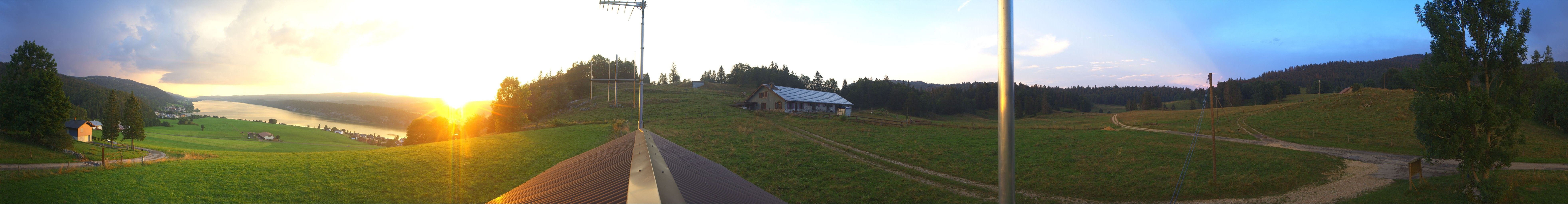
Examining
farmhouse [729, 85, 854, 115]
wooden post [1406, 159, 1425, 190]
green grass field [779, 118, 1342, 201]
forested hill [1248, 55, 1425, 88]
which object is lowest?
green grass field [779, 118, 1342, 201]

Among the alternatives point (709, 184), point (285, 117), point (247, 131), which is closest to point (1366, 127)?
point (709, 184)

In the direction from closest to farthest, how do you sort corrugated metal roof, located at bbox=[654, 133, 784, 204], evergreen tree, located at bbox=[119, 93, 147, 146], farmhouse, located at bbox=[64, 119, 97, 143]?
1. corrugated metal roof, located at bbox=[654, 133, 784, 204]
2. evergreen tree, located at bbox=[119, 93, 147, 146]
3. farmhouse, located at bbox=[64, 119, 97, 143]

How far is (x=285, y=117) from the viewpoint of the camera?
9612 cm

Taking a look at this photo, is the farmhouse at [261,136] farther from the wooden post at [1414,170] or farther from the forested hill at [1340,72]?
the forested hill at [1340,72]

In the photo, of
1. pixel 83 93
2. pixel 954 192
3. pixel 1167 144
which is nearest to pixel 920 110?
pixel 1167 144

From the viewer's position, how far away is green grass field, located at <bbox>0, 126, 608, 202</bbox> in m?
11.7

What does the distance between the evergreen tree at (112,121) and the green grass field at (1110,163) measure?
38.0 metres

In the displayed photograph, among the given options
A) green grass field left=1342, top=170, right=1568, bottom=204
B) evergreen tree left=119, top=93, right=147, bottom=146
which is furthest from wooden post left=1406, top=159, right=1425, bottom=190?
evergreen tree left=119, top=93, right=147, bottom=146

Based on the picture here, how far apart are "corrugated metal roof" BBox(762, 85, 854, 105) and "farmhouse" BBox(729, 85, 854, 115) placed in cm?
5

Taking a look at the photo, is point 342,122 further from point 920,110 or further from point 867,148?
point 867,148

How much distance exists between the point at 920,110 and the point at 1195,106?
174ft

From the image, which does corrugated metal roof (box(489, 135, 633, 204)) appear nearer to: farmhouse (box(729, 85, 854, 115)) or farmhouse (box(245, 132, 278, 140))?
farmhouse (box(729, 85, 854, 115))

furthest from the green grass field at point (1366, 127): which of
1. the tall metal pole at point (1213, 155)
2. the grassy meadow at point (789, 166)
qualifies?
the grassy meadow at point (789, 166)

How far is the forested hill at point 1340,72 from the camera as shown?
11700 cm
